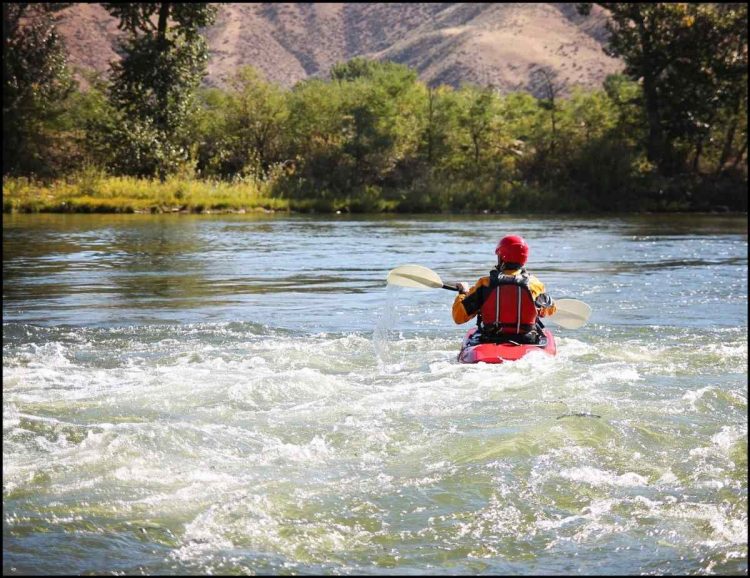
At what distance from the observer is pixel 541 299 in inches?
376

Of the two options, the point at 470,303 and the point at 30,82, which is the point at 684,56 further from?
the point at 470,303

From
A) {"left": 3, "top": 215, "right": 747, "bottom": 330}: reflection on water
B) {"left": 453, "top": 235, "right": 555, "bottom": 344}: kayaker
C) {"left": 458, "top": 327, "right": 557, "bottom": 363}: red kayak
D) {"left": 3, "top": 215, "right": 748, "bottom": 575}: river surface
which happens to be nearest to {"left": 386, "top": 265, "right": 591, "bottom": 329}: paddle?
{"left": 3, "top": 215, "right": 748, "bottom": 575}: river surface

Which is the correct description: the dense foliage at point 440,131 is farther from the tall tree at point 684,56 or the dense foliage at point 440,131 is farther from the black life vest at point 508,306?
the black life vest at point 508,306

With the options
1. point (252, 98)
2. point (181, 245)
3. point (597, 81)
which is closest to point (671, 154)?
point (252, 98)

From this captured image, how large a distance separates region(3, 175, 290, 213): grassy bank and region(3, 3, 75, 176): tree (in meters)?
3.04

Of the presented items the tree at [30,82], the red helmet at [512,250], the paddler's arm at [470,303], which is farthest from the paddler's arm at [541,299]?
the tree at [30,82]

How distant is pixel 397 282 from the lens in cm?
1078

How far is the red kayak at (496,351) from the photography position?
9.02m

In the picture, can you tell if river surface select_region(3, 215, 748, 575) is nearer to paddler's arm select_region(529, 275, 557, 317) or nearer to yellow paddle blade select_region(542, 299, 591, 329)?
yellow paddle blade select_region(542, 299, 591, 329)

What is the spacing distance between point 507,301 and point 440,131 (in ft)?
110

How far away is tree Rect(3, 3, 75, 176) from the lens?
3828cm

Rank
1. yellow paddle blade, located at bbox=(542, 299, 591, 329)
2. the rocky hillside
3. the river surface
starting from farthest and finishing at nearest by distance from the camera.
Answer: the rocky hillside < yellow paddle blade, located at bbox=(542, 299, 591, 329) < the river surface

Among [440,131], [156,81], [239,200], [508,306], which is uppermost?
[156,81]

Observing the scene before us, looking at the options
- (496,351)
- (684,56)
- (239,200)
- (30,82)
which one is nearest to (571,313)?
(496,351)
